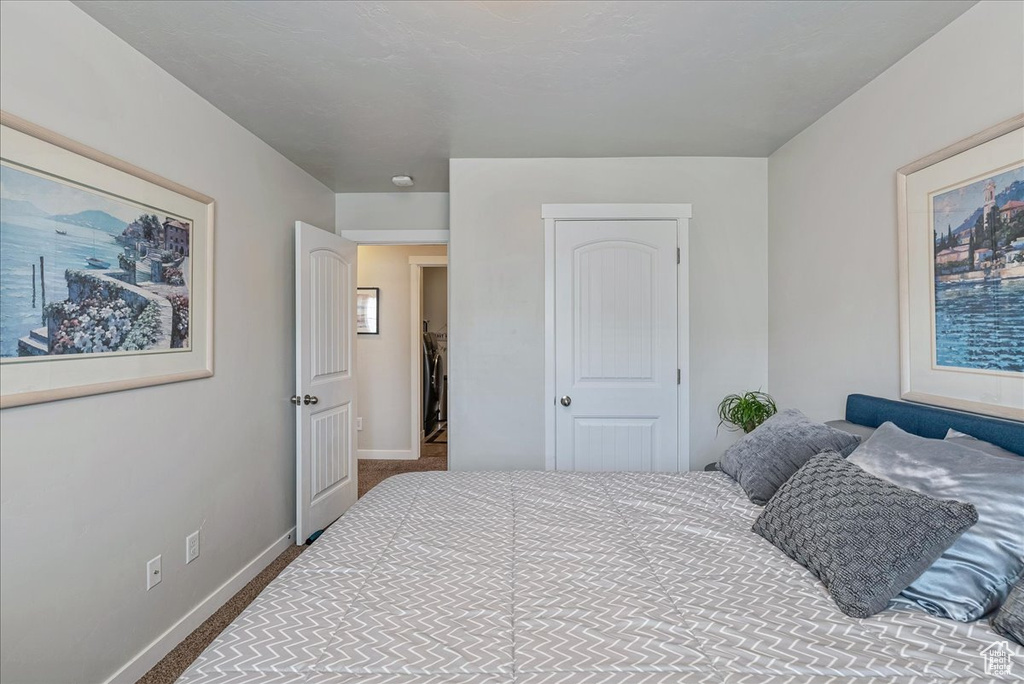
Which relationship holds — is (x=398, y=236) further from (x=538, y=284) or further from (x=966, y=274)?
(x=966, y=274)

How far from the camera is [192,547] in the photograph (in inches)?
88.4

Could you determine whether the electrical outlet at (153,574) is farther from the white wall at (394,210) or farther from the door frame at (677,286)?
the white wall at (394,210)

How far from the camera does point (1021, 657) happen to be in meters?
0.94

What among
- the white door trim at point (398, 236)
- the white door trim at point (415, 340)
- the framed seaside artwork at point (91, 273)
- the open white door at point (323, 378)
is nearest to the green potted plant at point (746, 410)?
the white door trim at point (398, 236)

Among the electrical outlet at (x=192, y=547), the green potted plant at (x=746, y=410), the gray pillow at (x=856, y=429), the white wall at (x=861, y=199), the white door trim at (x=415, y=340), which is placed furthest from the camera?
the white door trim at (x=415, y=340)

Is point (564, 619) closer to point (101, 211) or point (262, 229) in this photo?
point (101, 211)

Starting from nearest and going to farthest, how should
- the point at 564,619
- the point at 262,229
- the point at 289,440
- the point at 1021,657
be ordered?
the point at 1021,657 → the point at 564,619 → the point at 262,229 → the point at 289,440

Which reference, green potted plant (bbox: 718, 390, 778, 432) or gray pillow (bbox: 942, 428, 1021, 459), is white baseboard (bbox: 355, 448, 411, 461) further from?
gray pillow (bbox: 942, 428, 1021, 459)

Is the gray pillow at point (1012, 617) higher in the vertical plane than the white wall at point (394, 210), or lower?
lower

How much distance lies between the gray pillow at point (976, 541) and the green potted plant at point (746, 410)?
1530 mm

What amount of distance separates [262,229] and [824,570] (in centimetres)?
299

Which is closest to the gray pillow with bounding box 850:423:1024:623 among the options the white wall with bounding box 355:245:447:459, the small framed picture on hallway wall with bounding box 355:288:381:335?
the white wall with bounding box 355:245:447:459

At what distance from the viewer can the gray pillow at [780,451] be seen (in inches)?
68.7

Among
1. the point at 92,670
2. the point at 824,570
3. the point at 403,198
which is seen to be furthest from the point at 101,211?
the point at 824,570
